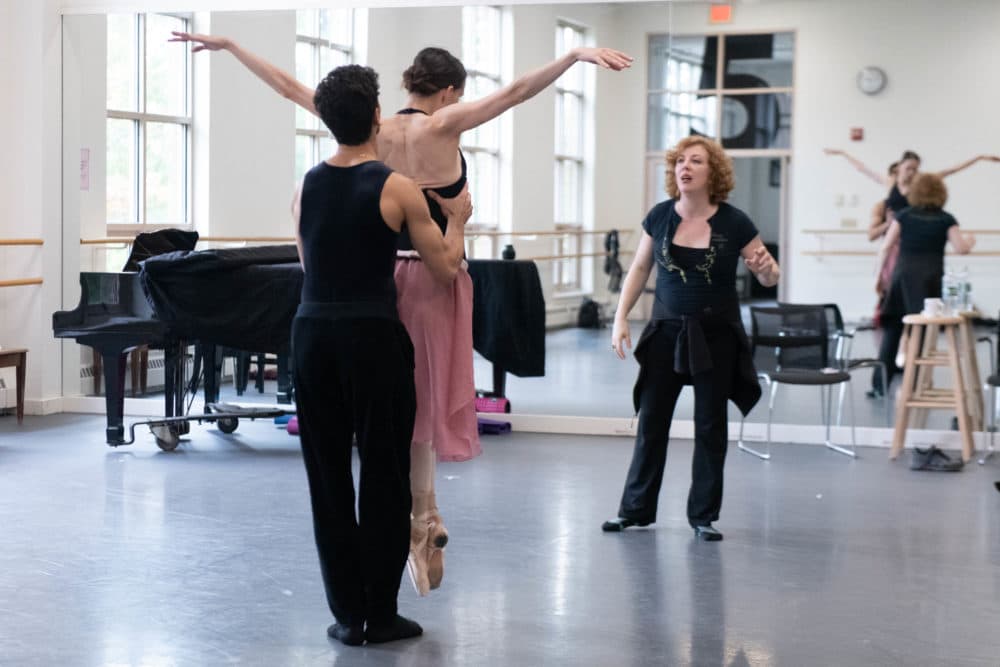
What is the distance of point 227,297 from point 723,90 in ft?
14.4

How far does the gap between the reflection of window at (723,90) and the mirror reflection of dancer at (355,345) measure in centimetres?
427

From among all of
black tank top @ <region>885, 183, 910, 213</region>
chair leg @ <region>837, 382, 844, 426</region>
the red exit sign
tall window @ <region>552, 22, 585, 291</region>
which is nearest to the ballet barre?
tall window @ <region>552, 22, 585, 291</region>

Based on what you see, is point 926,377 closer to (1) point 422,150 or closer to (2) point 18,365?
(1) point 422,150

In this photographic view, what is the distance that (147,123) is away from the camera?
8.69 m

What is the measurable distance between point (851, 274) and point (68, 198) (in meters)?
5.25

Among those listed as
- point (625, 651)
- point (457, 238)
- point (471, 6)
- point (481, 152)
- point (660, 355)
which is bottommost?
point (625, 651)

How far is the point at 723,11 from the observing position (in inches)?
304

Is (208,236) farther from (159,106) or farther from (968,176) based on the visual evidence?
(968,176)

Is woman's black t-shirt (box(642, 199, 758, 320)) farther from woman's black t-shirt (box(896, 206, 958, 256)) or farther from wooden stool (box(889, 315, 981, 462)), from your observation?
woman's black t-shirt (box(896, 206, 958, 256))

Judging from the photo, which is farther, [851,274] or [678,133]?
[851,274]

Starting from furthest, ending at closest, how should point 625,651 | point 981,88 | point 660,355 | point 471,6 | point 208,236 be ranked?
1. point 981,88
2. point 208,236
3. point 471,6
4. point 660,355
5. point 625,651

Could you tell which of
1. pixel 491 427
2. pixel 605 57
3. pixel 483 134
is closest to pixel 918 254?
pixel 491 427

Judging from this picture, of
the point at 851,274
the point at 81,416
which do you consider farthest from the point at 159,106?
the point at 851,274

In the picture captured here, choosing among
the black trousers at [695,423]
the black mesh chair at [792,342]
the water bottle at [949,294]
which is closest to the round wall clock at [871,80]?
the water bottle at [949,294]
